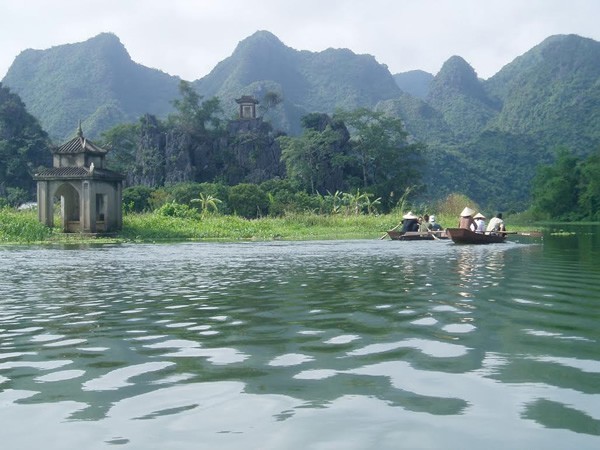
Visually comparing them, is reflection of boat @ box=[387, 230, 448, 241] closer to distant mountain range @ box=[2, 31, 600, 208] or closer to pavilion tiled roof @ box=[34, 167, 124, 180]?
pavilion tiled roof @ box=[34, 167, 124, 180]

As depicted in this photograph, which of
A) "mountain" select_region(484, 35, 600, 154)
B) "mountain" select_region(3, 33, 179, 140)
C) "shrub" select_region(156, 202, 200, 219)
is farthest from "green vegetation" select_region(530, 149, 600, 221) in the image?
"mountain" select_region(3, 33, 179, 140)

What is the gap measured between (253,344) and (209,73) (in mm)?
171362

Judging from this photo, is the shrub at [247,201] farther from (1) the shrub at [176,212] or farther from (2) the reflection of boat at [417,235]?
(2) the reflection of boat at [417,235]

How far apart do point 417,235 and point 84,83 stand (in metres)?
133

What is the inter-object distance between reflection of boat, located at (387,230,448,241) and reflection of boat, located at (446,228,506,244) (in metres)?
3.58

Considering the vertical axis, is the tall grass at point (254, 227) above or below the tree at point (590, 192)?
below

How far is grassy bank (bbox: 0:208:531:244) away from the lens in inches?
1201

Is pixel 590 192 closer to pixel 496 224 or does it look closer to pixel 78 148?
pixel 496 224

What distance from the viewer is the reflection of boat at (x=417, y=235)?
2692 centimetres

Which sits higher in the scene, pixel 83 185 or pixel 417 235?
pixel 83 185

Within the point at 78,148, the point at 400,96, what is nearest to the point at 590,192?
the point at 78,148

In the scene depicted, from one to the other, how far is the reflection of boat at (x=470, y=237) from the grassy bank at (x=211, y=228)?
803 cm

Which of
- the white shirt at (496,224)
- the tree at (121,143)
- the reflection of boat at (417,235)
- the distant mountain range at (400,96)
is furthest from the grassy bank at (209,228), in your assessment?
the distant mountain range at (400,96)

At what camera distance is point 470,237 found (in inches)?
891
